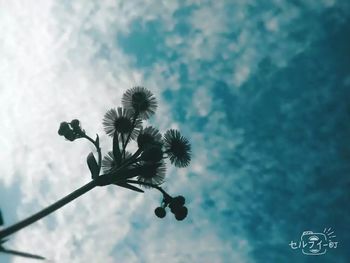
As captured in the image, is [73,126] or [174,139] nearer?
[73,126]

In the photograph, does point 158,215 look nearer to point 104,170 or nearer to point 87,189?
point 104,170

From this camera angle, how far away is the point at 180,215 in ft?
20.2

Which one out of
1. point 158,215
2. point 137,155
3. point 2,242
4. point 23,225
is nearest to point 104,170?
point 137,155

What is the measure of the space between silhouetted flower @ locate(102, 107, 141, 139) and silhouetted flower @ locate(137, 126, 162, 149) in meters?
0.36

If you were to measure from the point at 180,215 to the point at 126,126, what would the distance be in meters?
2.10

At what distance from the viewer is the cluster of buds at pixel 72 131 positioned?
6.15 meters

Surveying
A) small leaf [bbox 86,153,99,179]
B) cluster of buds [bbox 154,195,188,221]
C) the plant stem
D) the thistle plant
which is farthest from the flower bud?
cluster of buds [bbox 154,195,188,221]

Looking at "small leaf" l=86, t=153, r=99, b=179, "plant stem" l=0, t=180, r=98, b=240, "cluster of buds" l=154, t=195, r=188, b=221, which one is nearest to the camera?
"plant stem" l=0, t=180, r=98, b=240

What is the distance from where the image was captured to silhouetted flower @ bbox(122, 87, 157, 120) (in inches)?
269

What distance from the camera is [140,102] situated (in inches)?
269

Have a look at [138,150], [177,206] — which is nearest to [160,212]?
[177,206]

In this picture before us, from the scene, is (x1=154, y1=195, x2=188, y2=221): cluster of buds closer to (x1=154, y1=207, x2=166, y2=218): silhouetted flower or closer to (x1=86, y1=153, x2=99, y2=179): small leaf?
(x1=154, y1=207, x2=166, y2=218): silhouetted flower

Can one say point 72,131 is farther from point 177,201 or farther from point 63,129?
point 177,201

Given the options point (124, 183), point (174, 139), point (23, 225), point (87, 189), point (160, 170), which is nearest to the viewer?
point (23, 225)
